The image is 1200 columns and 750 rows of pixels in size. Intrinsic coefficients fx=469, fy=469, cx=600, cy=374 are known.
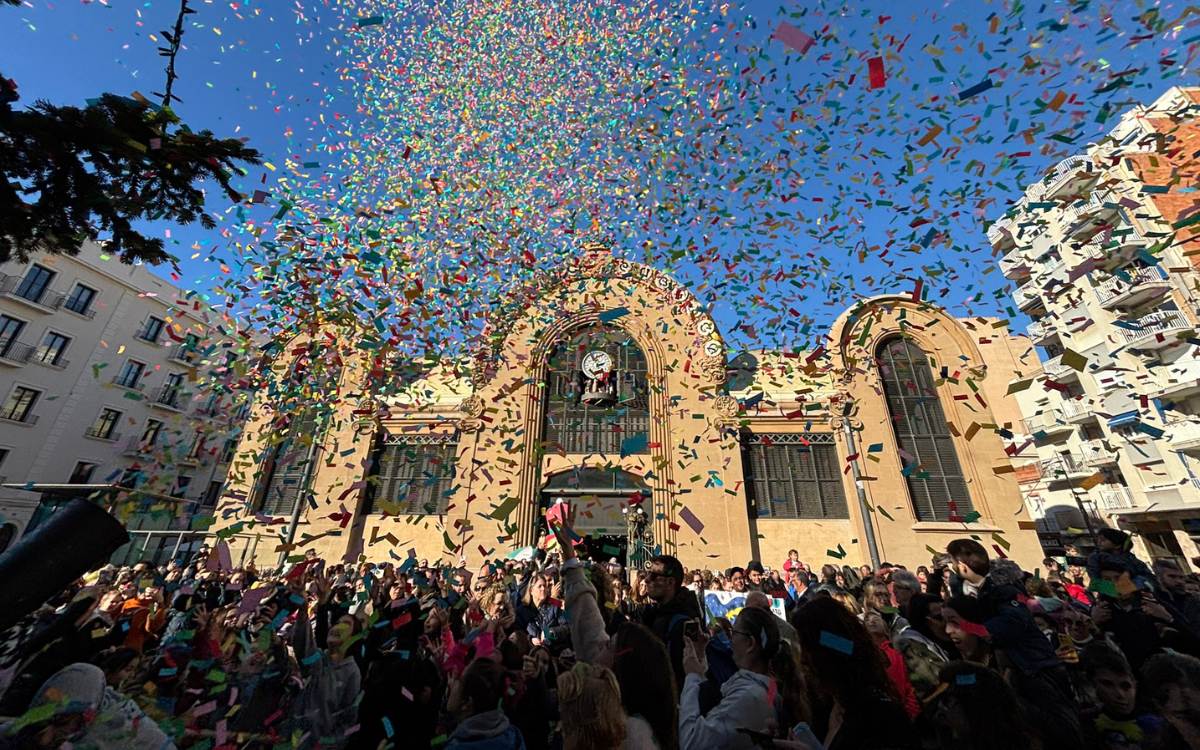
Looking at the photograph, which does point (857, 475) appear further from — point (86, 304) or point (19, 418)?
point (86, 304)

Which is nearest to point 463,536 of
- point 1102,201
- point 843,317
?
point 843,317

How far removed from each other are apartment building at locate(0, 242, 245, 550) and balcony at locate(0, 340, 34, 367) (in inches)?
1.4

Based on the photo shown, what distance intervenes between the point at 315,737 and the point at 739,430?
16.4 metres

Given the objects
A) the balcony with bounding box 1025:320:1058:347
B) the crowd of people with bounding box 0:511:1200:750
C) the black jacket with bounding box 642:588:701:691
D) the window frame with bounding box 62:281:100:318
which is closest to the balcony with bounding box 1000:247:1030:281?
the balcony with bounding box 1025:320:1058:347

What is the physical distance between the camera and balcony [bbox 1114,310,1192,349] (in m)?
23.9

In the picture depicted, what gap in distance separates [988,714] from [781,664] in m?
1.10

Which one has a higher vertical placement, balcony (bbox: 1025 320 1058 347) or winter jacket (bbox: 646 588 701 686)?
balcony (bbox: 1025 320 1058 347)

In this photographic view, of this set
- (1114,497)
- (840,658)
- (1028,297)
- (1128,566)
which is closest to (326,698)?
(840,658)

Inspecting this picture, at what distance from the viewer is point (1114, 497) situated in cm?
2706

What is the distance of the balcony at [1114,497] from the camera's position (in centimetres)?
2623

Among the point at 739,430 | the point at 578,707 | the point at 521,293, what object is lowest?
the point at 578,707

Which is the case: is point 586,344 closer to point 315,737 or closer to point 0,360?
point 315,737

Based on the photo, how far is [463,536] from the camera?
1717 cm

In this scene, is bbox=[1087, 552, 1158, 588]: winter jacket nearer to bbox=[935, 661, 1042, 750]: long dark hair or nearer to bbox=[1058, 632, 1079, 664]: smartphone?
bbox=[1058, 632, 1079, 664]: smartphone
